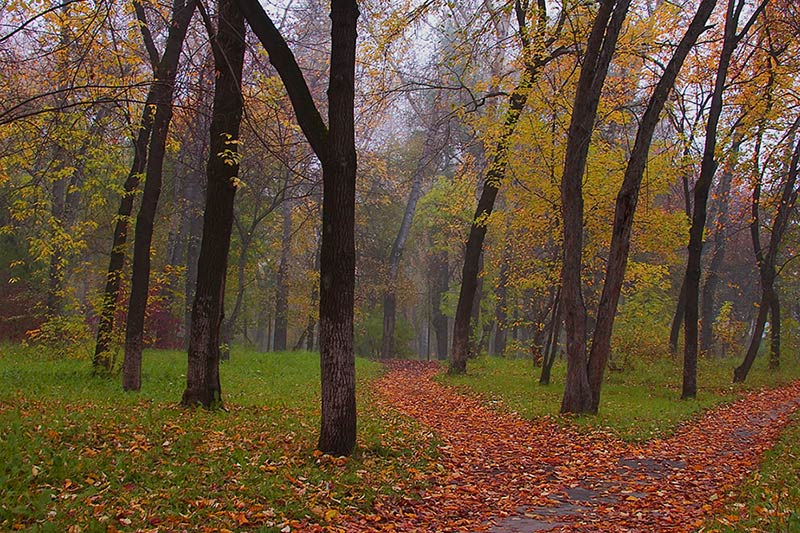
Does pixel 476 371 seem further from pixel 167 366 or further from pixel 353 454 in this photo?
pixel 353 454

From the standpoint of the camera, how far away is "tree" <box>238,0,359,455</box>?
6891mm

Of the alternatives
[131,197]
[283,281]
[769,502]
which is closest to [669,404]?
[769,502]

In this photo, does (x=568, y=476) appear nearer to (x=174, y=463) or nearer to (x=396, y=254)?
(x=174, y=463)

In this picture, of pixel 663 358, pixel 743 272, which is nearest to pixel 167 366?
pixel 663 358

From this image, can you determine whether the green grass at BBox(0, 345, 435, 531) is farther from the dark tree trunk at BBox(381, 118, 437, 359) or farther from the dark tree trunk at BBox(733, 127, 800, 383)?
the dark tree trunk at BBox(381, 118, 437, 359)

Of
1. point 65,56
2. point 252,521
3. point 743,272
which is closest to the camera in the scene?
point 252,521

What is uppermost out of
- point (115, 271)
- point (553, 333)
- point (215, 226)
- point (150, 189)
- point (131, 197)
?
point (131, 197)

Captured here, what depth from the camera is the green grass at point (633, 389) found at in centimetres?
1073

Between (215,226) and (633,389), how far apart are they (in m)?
12.2

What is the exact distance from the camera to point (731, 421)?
11688 mm

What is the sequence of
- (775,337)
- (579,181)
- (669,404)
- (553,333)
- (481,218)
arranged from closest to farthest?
(579,181) < (669,404) < (553,333) < (481,218) < (775,337)

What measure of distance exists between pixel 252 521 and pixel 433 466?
314 cm

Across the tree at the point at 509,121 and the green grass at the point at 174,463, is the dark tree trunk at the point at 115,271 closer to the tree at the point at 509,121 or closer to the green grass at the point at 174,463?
the green grass at the point at 174,463

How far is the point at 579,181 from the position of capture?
452 inches
